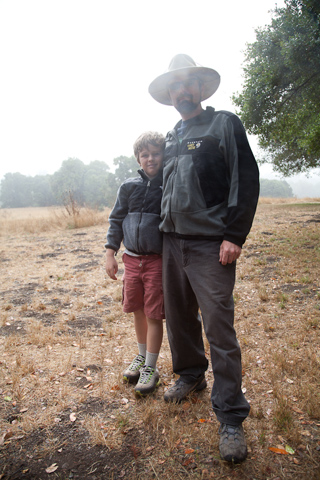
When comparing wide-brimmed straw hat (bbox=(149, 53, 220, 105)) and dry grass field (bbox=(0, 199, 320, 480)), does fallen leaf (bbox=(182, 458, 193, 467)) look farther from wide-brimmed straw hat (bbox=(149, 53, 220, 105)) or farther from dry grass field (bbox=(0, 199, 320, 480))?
wide-brimmed straw hat (bbox=(149, 53, 220, 105))

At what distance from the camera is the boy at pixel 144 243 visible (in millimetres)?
2338

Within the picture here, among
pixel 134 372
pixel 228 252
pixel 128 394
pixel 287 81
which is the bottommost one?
pixel 128 394

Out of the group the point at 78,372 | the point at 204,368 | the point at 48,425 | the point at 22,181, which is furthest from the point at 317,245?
the point at 22,181

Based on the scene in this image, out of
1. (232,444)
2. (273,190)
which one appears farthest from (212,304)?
(273,190)

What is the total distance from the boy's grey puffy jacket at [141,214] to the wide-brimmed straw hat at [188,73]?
25.8 inches

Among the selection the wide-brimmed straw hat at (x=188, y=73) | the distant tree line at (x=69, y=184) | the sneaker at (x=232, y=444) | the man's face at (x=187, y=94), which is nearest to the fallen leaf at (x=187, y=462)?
the sneaker at (x=232, y=444)

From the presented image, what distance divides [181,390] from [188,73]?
228cm

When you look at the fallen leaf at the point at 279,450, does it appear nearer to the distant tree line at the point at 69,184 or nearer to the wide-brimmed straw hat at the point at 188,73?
the wide-brimmed straw hat at the point at 188,73

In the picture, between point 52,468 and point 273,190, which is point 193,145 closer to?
point 52,468

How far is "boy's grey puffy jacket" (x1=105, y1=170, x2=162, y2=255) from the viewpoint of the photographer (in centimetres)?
234

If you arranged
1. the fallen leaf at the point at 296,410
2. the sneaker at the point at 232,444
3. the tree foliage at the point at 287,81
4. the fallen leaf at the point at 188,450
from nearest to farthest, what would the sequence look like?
the sneaker at the point at 232,444, the fallen leaf at the point at 188,450, the fallen leaf at the point at 296,410, the tree foliage at the point at 287,81

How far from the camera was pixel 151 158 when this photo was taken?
2318 millimetres

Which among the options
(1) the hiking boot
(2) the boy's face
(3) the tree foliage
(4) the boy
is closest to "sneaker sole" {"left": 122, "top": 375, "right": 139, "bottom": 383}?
(1) the hiking boot

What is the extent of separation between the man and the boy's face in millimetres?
121
